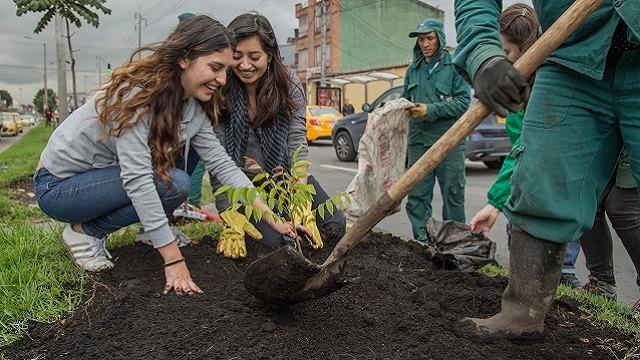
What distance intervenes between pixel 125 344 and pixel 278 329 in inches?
22.8

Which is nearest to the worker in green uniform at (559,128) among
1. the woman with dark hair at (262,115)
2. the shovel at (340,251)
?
the shovel at (340,251)

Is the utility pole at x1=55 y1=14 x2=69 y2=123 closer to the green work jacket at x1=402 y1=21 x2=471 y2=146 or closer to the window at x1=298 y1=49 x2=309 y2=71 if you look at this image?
the green work jacket at x1=402 y1=21 x2=471 y2=146

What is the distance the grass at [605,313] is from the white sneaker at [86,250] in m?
2.44

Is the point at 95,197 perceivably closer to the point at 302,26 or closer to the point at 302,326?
the point at 302,326

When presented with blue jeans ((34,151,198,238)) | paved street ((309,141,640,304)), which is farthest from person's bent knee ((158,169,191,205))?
paved street ((309,141,640,304))

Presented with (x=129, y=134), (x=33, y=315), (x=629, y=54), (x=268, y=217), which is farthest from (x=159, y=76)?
(x=629, y=54)

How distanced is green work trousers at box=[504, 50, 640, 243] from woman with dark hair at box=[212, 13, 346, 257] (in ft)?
4.35

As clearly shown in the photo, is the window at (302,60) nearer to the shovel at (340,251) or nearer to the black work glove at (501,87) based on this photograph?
the shovel at (340,251)

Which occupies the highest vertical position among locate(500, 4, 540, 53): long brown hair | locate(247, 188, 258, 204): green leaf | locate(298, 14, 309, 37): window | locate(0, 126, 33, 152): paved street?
locate(298, 14, 309, 37): window

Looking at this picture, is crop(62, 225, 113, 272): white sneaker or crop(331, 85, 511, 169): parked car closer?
crop(62, 225, 113, 272): white sneaker

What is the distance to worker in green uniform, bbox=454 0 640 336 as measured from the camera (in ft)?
5.69

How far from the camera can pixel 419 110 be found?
13.0 feet

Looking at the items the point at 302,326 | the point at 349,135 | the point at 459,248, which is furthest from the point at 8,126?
the point at 302,326

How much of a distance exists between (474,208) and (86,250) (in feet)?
15.6
